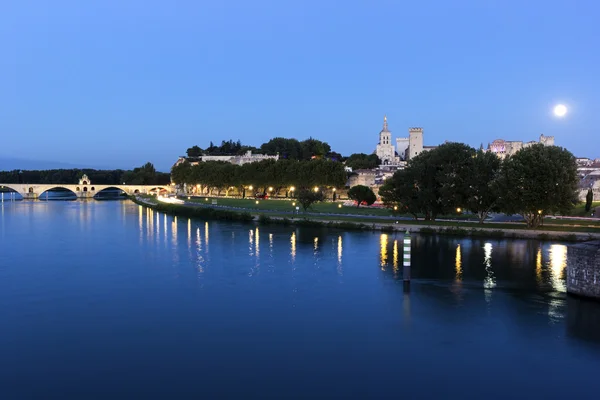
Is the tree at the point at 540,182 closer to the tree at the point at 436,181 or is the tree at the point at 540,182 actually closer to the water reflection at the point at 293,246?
the tree at the point at 436,181

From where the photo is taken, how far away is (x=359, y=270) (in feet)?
Result: 89.2

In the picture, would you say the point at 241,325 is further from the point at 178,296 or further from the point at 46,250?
the point at 46,250

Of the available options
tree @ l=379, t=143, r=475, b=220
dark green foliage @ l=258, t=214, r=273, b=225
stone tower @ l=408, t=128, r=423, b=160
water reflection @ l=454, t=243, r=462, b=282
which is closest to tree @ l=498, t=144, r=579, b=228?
tree @ l=379, t=143, r=475, b=220

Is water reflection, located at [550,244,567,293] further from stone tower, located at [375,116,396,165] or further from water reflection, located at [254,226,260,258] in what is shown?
stone tower, located at [375,116,396,165]

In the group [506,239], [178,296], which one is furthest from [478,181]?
[178,296]

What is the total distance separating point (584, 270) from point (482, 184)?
81.7ft

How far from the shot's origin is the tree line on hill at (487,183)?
38.6 m

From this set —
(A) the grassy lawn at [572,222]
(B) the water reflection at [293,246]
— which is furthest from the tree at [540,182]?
(B) the water reflection at [293,246]

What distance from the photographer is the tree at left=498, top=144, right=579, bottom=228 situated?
38.3 m

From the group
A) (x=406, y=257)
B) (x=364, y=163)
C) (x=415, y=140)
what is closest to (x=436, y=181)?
(x=406, y=257)

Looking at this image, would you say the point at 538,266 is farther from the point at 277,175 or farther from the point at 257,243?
the point at 277,175

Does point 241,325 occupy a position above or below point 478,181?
below

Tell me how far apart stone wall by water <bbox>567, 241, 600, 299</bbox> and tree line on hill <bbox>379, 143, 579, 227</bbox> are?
1959cm

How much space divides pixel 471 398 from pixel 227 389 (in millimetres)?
6003
